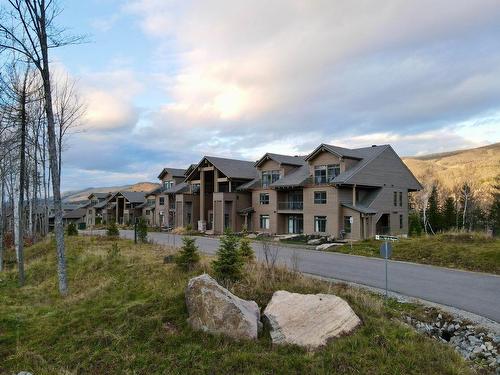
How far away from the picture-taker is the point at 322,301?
9648 mm

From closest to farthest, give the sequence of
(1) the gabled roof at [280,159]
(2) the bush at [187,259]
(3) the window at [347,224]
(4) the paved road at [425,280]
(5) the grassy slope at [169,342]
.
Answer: (5) the grassy slope at [169,342], (4) the paved road at [425,280], (2) the bush at [187,259], (3) the window at [347,224], (1) the gabled roof at [280,159]

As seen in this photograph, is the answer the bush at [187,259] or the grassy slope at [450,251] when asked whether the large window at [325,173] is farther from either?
the bush at [187,259]

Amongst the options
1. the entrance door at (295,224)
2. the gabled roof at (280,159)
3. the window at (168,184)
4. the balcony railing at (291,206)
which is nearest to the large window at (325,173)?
the balcony railing at (291,206)

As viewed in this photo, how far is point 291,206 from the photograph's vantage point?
4234 centimetres

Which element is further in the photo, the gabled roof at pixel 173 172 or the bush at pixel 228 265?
the gabled roof at pixel 173 172

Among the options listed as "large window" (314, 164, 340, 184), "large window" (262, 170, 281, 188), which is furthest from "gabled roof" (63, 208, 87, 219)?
"large window" (314, 164, 340, 184)

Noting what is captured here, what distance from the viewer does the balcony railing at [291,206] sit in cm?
4141

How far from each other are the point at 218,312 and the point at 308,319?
2117 millimetres

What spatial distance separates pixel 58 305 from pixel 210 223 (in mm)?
40030

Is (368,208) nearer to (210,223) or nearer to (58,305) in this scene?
(210,223)

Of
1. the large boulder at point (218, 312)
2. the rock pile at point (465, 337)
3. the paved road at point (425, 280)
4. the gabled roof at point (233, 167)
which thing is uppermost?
the gabled roof at point (233, 167)

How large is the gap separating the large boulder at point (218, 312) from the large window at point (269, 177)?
35.5 metres

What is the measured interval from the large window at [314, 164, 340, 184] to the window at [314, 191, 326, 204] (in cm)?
112

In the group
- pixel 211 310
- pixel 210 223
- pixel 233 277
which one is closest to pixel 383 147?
pixel 210 223
